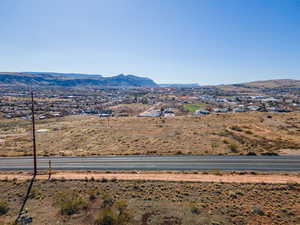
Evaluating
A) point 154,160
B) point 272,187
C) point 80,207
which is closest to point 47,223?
point 80,207

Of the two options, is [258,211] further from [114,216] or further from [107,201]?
[107,201]

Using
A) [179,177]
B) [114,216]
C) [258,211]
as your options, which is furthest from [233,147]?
[114,216]

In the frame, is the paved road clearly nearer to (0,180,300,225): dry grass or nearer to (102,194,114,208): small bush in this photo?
(0,180,300,225): dry grass

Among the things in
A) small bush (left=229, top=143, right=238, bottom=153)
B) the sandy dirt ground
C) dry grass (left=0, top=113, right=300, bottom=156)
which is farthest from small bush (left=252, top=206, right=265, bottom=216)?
small bush (left=229, top=143, right=238, bottom=153)

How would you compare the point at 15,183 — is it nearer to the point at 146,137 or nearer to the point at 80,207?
the point at 80,207

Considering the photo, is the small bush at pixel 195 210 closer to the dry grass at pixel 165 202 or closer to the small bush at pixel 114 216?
the dry grass at pixel 165 202

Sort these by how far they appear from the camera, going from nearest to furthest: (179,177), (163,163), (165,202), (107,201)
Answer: (165,202)
(107,201)
(179,177)
(163,163)
